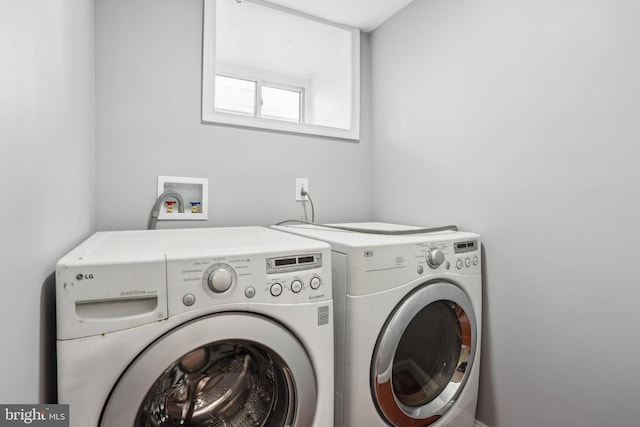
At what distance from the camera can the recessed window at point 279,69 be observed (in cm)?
160

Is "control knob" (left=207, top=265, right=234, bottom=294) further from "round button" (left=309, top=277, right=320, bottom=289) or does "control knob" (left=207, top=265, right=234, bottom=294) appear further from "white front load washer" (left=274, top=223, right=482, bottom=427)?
"white front load washer" (left=274, top=223, right=482, bottom=427)

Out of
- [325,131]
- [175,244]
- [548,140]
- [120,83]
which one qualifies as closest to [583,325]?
[548,140]

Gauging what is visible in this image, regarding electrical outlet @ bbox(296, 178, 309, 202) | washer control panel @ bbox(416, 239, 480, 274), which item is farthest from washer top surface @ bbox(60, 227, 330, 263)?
electrical outlet @ bbox(296, 178, 309, 202)

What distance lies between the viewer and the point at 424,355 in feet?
3.84

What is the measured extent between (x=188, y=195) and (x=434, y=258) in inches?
44.3

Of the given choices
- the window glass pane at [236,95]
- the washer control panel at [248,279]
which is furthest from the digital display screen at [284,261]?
the window glass pane at [236,95]

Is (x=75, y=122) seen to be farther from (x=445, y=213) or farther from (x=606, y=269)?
(x=606, y=269)

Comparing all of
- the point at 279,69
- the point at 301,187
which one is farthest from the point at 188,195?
the point at 279,69

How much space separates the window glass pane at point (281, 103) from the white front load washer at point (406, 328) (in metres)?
1.35

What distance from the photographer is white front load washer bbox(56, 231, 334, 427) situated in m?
0.65

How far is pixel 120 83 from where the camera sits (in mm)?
1357

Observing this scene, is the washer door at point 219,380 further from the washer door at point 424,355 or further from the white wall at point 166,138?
the white wall at point 166,138

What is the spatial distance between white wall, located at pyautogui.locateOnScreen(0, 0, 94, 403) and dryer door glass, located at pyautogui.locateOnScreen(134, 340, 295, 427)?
27cm

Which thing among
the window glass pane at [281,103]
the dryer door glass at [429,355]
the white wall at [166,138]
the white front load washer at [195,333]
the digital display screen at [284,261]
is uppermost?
the window glass pane at [281,103]
